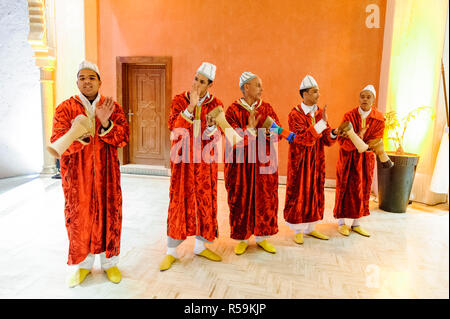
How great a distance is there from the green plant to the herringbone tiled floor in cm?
121

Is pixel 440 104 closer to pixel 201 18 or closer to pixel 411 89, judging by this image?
pixel 411 89

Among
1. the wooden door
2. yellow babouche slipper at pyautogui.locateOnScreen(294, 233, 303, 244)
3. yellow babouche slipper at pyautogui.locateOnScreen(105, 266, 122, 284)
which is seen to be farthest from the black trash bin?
the wooden door

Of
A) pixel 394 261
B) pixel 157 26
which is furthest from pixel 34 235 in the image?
pixel 157 26

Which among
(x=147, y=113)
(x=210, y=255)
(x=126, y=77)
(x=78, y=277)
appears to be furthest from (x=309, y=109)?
(x=126, y=77)

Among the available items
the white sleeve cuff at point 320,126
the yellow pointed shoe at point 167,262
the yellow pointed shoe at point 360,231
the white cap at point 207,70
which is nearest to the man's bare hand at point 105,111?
the white cap at point 207,70

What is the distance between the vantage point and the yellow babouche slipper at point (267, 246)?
3.26 meters

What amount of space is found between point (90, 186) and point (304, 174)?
207 cm

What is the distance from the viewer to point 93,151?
96.8 inches

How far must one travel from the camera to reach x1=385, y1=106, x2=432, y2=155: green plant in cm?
487

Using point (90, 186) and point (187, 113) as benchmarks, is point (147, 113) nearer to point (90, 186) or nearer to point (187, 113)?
point (187, 113)

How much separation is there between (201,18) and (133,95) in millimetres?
2162

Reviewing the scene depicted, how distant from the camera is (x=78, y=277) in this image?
2.58 m

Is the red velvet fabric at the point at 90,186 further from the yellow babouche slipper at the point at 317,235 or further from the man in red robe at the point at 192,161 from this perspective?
the yellow babouche slipper at the point at 317,235

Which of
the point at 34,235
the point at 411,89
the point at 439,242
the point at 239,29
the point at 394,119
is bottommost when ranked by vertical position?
the point at 34,235
